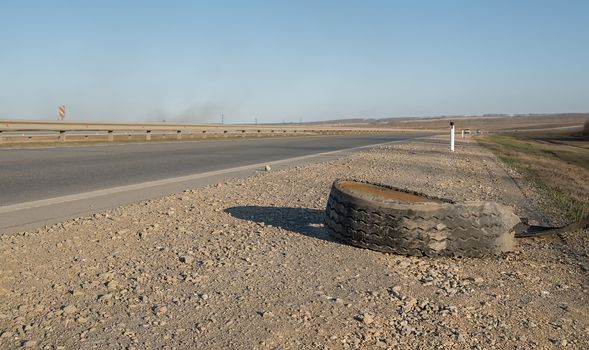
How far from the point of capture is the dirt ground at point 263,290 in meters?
3.18

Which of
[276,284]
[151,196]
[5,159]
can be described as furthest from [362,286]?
[5,159]

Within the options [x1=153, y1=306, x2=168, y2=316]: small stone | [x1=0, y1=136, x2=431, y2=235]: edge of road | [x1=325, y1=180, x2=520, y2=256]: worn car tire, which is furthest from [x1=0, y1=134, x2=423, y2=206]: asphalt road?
[x1=325, y1=180, x2=520, y2=256]: worn car tire

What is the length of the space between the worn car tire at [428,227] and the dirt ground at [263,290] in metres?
0.12

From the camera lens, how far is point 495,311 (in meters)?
3.66

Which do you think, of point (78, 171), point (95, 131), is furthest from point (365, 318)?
point (95, 131)

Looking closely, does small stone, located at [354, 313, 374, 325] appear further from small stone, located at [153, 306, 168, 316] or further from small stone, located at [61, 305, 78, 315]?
small stone, located at [61, 305, 78, 315]

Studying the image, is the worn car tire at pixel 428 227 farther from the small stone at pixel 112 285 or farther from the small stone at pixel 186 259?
the small stone at pixel 112 285

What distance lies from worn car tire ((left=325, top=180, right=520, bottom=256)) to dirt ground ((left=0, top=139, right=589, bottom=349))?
115mm

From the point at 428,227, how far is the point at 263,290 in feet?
5.95

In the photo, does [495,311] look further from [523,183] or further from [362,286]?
[523,183]

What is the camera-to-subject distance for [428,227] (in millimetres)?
4914

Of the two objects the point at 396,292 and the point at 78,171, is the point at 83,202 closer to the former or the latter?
the point at 78,171

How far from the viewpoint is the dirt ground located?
10.4 feet

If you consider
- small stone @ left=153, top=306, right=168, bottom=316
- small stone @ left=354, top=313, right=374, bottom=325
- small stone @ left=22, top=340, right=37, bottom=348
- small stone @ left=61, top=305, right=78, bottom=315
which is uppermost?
small stone @ left=61, top=305, right=78, bottom=315
